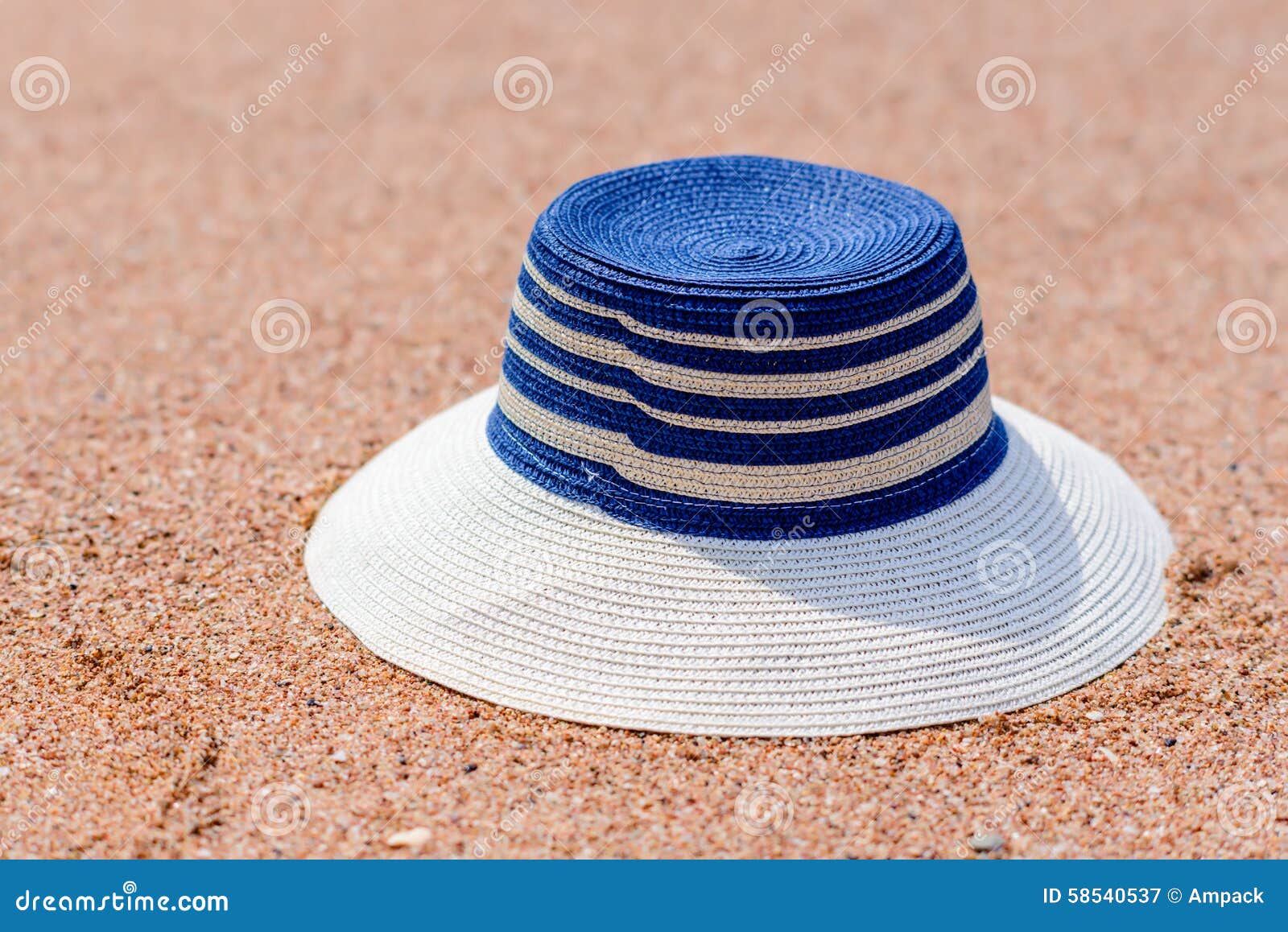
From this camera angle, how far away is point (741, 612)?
4797mm

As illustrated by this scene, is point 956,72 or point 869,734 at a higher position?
point 956,72

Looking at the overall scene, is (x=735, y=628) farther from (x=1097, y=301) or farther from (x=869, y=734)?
(x=1097, y=301)

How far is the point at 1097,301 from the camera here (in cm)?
814

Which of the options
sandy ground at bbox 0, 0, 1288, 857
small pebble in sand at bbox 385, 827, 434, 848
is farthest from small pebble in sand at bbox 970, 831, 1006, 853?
small pebble in sand at bbox 385, 827, 434, 848

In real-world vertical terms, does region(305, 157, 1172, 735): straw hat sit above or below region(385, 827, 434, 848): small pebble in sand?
above

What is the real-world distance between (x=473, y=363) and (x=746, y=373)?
3079 mm

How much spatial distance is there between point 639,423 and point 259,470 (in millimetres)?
2403

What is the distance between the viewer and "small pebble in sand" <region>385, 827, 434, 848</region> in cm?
423

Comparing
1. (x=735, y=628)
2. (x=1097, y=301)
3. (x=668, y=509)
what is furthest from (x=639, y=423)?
(x=1097, y=301)

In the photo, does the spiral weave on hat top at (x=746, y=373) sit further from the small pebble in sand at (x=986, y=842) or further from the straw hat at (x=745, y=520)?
the small pebble in sand at (x=986, y=842)

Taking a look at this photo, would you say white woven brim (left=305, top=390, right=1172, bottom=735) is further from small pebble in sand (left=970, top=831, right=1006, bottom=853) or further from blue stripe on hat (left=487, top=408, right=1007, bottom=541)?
small pebble in sand (left=970, top=831, right=1006, bottom=853)

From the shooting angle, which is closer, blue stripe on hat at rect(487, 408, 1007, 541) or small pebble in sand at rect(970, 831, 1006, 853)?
small pebble in sand at rect(970, 831, 1006, 853)

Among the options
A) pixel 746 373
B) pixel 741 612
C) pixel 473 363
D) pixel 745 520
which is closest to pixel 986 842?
pixel 741 612

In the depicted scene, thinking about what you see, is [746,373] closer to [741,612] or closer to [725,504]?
[725,504]
